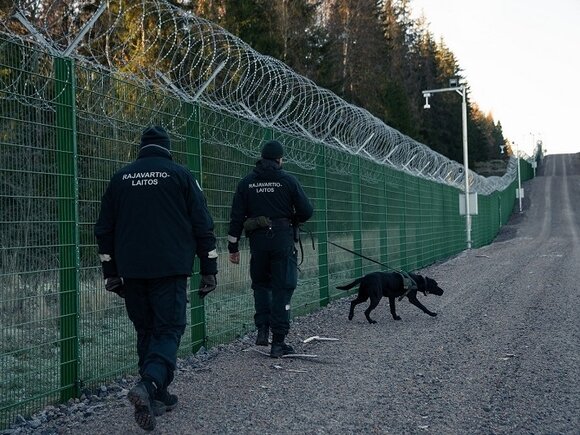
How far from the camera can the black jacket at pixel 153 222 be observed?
508 cm

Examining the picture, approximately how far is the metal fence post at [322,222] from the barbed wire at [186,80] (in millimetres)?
253

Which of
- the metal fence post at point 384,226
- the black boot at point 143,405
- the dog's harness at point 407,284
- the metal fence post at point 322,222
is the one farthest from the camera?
the metal fence post at point 384,226

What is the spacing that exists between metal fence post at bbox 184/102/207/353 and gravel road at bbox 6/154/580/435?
23 centimetres

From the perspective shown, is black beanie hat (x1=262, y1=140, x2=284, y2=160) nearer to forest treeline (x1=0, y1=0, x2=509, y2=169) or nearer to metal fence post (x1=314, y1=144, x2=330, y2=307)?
forest treeline (x1=0, y1=0, x2=509, y2=169)

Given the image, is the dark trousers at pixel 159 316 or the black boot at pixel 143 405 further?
the dark trousers at pixel 159 316

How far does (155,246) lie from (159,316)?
418 millimetres

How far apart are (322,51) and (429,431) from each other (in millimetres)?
30623

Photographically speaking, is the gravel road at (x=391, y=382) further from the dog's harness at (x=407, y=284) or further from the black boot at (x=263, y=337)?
the dog's harness at (x=407, y=284)

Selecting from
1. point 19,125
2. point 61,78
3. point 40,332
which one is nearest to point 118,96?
point 61,78

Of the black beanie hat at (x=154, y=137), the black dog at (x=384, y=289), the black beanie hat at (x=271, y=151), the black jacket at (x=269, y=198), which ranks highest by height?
the black beanie hat at (x=271, y=151)

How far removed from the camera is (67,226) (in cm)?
576

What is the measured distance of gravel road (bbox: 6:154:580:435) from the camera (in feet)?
17.2

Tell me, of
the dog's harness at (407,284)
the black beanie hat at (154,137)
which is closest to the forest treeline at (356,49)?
the dog's harness at (407,284)

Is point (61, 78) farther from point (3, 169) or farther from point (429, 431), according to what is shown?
point (429, 431)
